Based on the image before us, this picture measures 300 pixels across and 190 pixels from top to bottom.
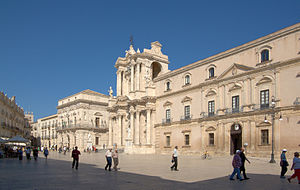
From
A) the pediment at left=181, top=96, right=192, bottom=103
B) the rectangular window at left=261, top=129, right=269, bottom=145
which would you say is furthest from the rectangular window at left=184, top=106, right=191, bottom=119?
the rectangular window at left=261, top=129, right=269, bottom=145

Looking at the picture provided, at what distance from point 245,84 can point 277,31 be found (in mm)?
5418

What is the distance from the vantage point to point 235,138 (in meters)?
30.1

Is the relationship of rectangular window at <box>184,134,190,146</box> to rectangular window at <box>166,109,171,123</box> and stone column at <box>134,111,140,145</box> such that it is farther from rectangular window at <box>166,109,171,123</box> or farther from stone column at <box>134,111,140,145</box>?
stone column at <box>134,111,140,145</box>

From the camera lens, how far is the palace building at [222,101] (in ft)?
83.5

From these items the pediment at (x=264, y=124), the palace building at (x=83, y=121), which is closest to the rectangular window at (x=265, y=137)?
the pediment at (x=264, y=124)

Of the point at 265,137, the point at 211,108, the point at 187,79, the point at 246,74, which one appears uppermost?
the point at 187,79

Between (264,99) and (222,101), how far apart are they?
4.93 meters

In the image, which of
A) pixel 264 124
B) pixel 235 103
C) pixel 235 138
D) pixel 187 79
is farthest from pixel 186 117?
pixel 264 124

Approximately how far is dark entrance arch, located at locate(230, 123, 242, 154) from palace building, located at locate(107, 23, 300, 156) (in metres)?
0.09

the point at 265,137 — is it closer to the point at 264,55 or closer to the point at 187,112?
the point at 264,55

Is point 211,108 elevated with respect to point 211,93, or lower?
lower

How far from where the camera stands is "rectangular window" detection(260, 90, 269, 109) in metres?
27.0

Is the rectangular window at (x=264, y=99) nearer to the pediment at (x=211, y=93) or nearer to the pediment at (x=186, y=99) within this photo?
the pediment at (x=211, y=93)

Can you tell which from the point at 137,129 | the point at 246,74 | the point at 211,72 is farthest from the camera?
the point at 137,129
